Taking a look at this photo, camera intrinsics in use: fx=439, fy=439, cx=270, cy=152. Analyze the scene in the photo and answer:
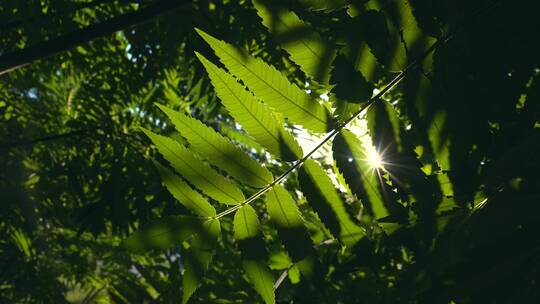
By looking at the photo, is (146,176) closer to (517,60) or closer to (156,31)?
(156,31)

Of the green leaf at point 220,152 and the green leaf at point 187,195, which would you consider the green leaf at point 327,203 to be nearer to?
the green leaf at point 220,152

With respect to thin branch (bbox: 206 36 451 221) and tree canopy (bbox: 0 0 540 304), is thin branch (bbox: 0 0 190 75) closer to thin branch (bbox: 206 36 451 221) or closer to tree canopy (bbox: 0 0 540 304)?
tree canopy (bbox: 0 0 540 304)

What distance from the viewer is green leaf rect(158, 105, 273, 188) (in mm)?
945

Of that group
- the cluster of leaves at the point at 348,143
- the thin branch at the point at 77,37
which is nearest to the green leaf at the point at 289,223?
the cluster of leaves at the point at 348,143

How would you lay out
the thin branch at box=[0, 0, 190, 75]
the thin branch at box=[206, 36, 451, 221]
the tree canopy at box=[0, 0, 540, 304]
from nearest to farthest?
1. the tree canopy at box=[0, 0, 540, 304]
2. the thin branch at box=[206, 36, 451, 221]
3. the thin branch at box=[0, 0, 190, 75]

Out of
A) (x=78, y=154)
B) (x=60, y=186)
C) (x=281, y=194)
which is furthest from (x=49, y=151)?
(x=281, y=194)

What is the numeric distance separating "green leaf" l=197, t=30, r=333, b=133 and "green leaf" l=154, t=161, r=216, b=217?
0.27 meters

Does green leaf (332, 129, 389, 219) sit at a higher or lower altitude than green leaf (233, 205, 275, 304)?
higher

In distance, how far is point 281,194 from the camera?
3.25 ft

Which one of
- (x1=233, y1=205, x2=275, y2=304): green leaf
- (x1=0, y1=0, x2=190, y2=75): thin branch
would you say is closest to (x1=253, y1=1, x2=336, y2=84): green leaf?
(x1=233, y1=205, x2=275, y2=304): green leaf

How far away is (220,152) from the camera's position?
3.19 feet

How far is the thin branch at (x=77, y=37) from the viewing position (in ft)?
4.37

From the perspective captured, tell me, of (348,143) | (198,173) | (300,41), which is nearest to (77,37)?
(198,173)

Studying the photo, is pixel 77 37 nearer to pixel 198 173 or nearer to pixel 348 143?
pixel 198 173
